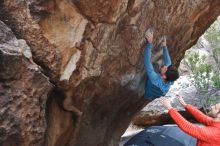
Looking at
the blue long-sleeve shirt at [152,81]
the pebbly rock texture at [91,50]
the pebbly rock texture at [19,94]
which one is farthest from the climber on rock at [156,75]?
the pebbly rock texture at [19,94]

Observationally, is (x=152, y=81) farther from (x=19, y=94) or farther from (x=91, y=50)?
(x=19, y=94)

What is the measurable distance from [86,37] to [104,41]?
0.52 meters

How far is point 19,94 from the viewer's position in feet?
15.7

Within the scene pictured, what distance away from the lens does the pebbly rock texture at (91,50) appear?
17.4 feet

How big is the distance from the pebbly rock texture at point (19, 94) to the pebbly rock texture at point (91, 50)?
0.11 meters

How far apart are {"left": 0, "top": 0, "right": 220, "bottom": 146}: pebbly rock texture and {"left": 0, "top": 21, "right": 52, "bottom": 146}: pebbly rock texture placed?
0.11 metres

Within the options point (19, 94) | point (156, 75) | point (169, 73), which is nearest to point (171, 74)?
point (169, 73)

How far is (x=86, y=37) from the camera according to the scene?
5770 mm

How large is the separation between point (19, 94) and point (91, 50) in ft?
5.15

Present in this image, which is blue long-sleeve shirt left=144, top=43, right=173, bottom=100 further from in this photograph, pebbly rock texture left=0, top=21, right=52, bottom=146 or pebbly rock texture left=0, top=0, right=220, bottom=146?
pebbly rock texture left=0, top=21, right=52, bottom=146

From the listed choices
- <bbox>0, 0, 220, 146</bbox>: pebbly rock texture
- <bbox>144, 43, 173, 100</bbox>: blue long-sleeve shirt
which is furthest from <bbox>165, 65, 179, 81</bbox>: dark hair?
<bbox>0, 0, 220, 146</bbox>: pebbly rock texture

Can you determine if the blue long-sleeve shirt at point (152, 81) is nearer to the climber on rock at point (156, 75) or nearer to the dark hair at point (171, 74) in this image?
the climber on rock at point (156, 75)

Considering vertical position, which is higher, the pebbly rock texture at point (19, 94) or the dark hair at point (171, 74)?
the pebbly rock texture at point (19, 94)

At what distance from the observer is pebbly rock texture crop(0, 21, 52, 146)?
182 inches
